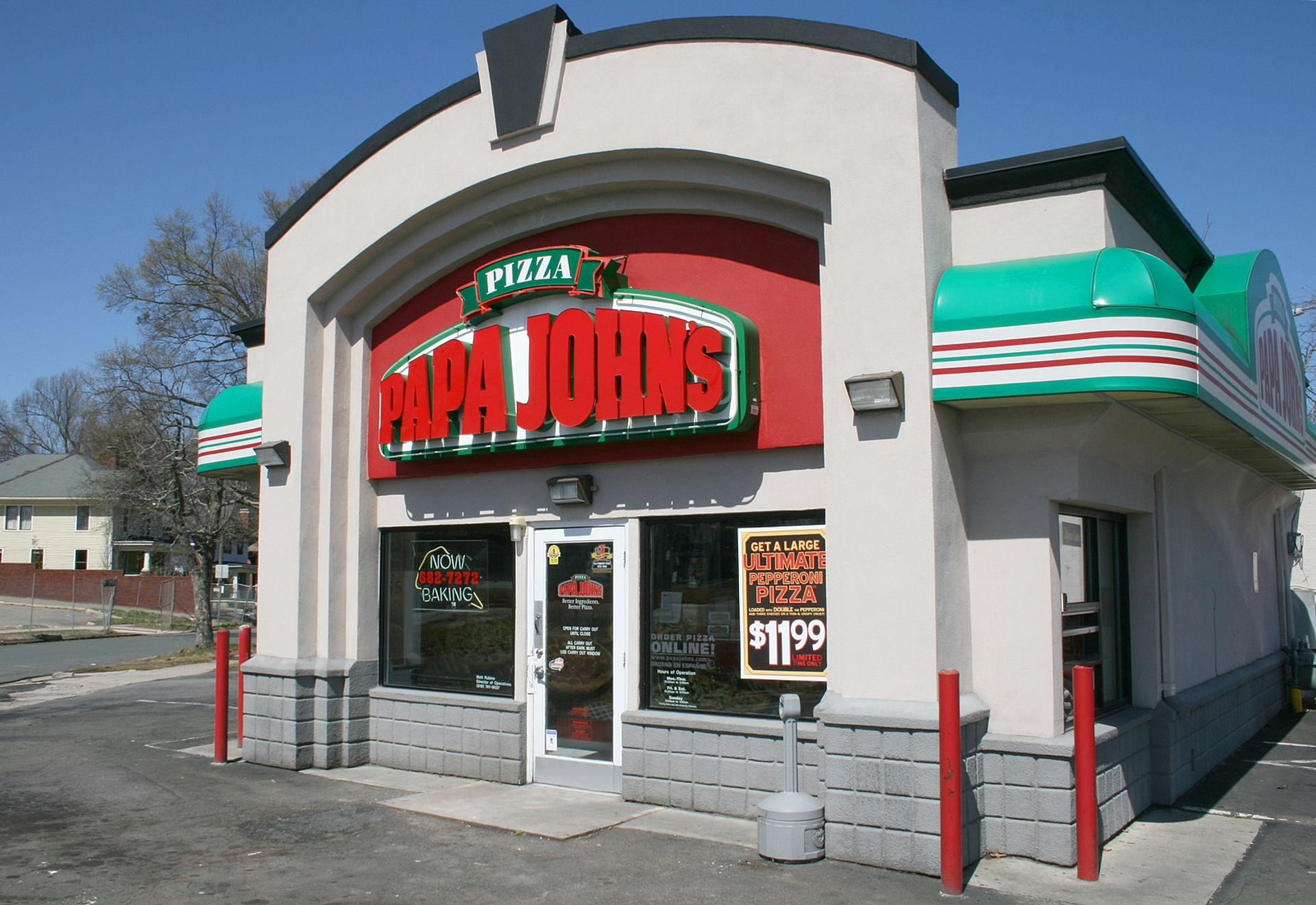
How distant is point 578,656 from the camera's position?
31.1ft

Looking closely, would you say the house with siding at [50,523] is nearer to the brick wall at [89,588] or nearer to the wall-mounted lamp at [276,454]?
the brick wall at [89,588]

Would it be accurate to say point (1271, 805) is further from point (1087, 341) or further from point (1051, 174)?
point (1051, 174)

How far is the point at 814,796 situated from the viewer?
24.8 feet

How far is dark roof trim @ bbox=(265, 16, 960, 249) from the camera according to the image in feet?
24.9

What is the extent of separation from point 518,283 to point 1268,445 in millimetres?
6969

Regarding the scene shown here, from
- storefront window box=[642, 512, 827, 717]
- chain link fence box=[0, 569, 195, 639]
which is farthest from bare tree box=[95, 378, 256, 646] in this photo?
storefront window box=[642, 512, 827, 717]

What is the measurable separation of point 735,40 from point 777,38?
39cm

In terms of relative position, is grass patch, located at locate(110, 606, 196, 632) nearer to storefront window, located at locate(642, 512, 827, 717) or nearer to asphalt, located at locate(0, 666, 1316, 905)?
asphalt, located at locate(0, 666, 1316, 905)

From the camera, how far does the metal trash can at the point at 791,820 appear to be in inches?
278

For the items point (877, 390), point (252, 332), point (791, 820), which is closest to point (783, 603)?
point (791, 820)

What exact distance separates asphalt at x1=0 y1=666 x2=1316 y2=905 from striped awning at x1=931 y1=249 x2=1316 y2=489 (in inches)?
123

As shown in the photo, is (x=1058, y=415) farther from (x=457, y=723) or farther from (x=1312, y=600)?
(x=1312, y=600)

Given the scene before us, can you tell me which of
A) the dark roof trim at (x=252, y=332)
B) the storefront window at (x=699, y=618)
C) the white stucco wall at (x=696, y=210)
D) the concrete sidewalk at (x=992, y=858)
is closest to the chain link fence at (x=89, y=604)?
the dark roof trim at (x=252, y=332)

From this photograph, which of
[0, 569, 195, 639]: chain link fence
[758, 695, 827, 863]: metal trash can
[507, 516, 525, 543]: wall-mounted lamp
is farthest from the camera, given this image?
[0, 569, 195, 639]: chain link fence
